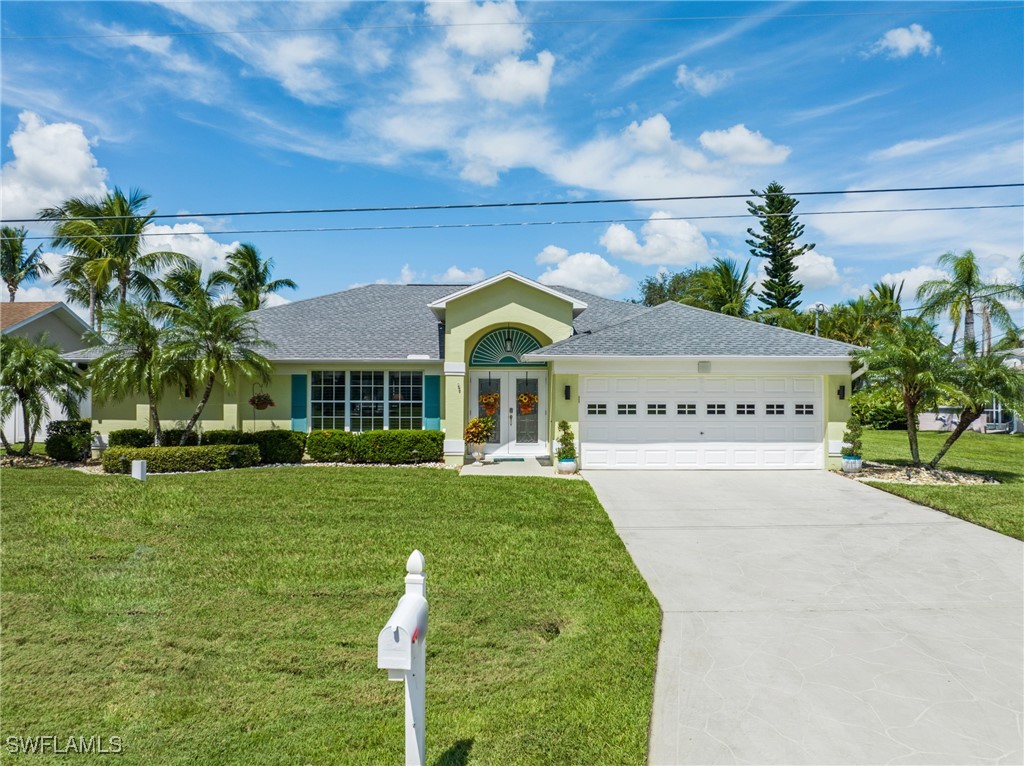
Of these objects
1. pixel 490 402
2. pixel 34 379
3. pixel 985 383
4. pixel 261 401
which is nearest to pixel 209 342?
pixel 261 401

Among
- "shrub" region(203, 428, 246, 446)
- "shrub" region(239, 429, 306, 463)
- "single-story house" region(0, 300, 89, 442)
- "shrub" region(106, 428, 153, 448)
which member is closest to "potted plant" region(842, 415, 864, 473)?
"shrub" region(239, 429, 306, 463)

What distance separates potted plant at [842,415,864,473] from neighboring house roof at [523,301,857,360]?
6.10ft

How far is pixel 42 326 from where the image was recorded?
83.5 feet

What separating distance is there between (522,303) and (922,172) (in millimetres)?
9432

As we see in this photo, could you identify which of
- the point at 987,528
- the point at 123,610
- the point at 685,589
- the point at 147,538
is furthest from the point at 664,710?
the point at 987,528

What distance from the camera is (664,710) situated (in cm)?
434

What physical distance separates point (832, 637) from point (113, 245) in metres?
29.6

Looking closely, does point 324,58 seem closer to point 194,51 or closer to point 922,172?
point 194,51

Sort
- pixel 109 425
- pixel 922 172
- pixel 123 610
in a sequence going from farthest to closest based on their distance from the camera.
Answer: pixel 109 425 < pixel 922 172 < pixel 123 610

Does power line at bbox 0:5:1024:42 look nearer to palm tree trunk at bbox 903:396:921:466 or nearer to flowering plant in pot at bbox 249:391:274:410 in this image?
palm tree trunk at bbox 903:396:921:466

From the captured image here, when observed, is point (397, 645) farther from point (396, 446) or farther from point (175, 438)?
point (175, 438)

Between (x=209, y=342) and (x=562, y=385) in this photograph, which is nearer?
(x=562, y=385)

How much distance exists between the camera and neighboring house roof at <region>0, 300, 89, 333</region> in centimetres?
2464

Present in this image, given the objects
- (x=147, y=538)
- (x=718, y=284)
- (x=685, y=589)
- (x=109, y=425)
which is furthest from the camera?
(x=718, y=284)
